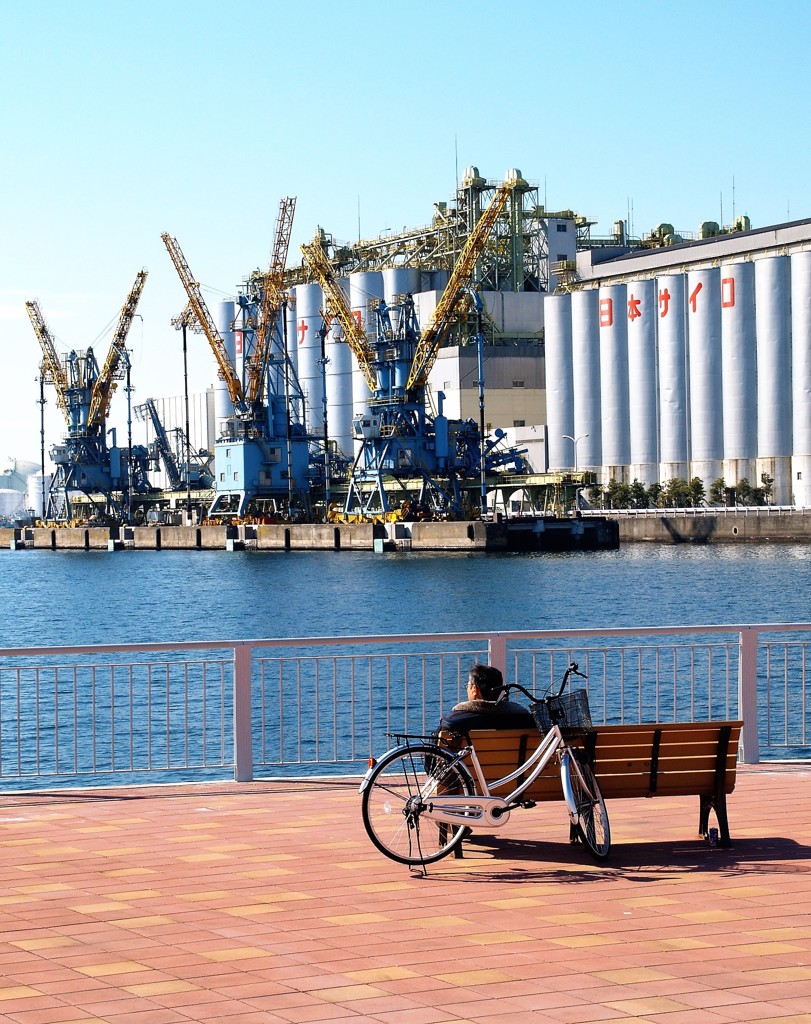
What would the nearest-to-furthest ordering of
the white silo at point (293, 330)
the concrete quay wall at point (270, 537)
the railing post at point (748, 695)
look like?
the railing post at point (748, 695), the concrete quay wall at point (270, 537), the white silo at point (293, 330)

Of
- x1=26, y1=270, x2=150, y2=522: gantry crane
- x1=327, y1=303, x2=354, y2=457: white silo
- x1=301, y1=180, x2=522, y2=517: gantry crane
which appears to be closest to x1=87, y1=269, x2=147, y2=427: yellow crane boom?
x1=26, y1=270, x2=150, y2=522: gantry crane

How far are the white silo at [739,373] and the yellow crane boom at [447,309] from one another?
17168mm

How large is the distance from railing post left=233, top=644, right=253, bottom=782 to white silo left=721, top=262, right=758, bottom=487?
3416 inches

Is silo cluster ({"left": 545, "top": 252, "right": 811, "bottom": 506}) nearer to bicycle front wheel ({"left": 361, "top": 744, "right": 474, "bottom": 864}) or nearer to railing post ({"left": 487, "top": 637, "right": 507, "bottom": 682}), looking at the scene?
railing post ({"left": 487, "top": 637, "right": 507, "bottom": 682})

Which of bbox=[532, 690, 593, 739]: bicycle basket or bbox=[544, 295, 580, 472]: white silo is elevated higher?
bbox=[544, 295, 580, 472]: white silo

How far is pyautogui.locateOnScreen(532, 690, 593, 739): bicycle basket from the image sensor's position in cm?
834

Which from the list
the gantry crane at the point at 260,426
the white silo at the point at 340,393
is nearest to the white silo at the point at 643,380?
the gantry crane at the point at 260,426

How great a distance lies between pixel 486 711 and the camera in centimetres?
862

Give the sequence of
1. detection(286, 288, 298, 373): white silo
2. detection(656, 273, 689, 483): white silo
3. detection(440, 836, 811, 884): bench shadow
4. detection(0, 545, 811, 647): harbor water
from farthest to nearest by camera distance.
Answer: detection(286, 288, 298, 373): white silo → detection(656, 273, 689, 483): white silo → detection(0, 545, 811, 647): harbor water → detection(440, 836, 811, 884): bench shadow

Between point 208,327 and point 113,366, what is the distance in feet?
42.3

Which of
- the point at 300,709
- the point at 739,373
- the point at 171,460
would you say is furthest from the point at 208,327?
the point at 300,709

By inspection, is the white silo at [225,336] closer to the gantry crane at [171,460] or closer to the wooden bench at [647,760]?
the gantry crane at [171,460]

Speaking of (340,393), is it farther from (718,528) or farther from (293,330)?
(718,528)

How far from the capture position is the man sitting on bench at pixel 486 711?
8.58m
